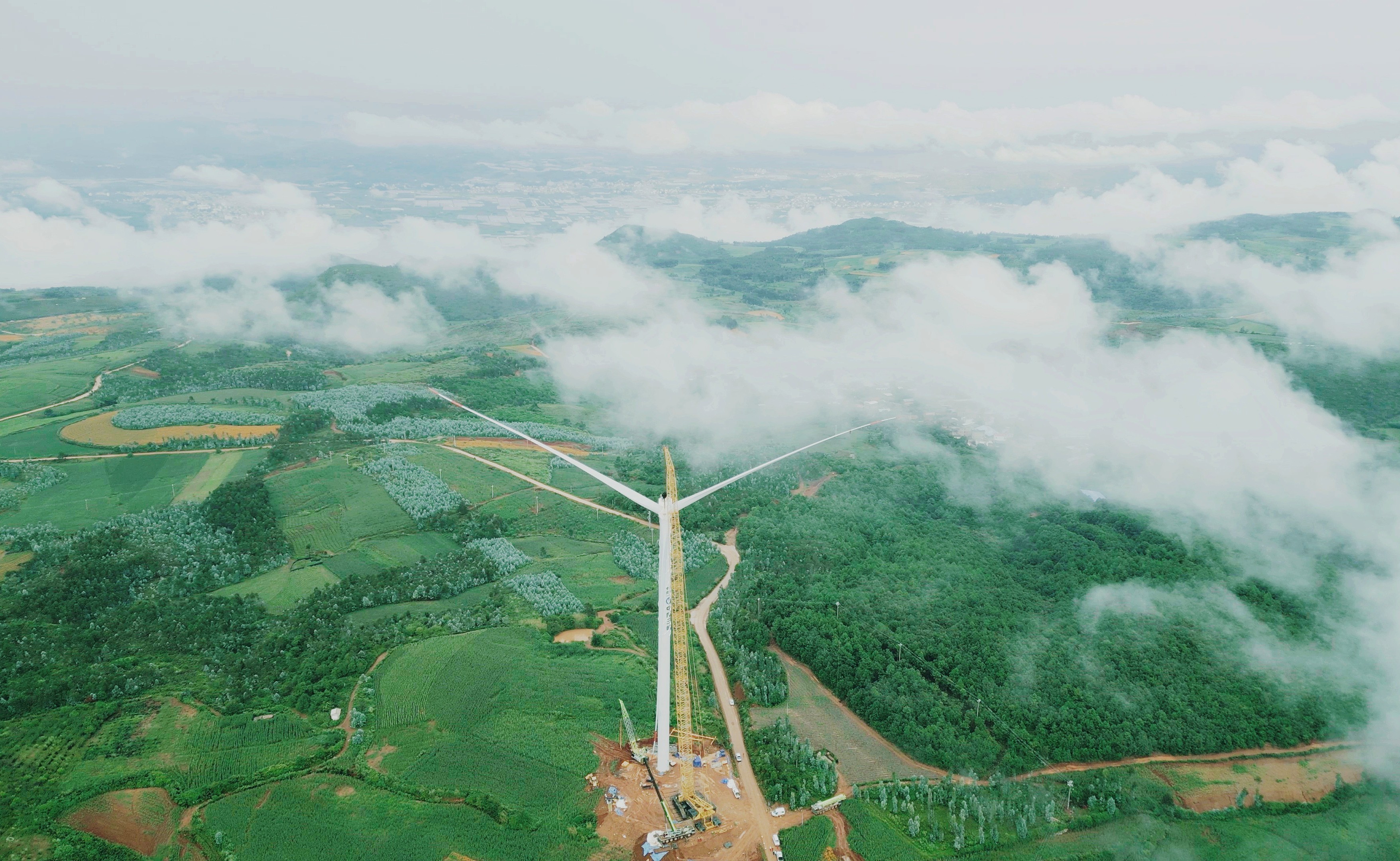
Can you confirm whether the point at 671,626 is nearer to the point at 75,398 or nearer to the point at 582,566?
the point at 582,566

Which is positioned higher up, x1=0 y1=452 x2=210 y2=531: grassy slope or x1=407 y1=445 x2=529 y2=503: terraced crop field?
x1=0 y1=452 x2=210 y2=531: grassy slope

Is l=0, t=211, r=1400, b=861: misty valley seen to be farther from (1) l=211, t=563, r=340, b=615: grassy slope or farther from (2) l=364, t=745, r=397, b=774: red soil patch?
(1) l=211, t=563, r=340, b=615: grassy slope

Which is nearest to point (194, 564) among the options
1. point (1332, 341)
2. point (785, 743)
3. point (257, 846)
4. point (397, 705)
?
point (397, 705)

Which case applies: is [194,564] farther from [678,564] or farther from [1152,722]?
[1152,722]

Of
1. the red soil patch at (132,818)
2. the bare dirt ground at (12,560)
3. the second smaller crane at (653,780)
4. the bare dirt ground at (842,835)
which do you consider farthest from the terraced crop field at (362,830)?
the bare dirt ground at (12,560)

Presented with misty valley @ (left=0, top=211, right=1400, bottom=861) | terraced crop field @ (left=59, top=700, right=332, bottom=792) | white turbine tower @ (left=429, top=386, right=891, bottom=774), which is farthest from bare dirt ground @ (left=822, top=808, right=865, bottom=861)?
terraced crop field @ (left=59, top=700, right=332, bottom=792)

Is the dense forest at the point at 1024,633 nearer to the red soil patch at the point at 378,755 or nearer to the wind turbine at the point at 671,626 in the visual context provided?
the wind turbine at the point at 671,626

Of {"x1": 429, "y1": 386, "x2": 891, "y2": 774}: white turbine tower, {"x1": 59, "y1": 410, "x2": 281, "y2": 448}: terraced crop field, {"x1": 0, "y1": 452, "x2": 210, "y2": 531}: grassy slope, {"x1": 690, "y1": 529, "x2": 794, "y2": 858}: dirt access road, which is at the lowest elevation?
{"x1": 690, "y1": 529, "x2": 794, "y2": 858}: dirt access road
